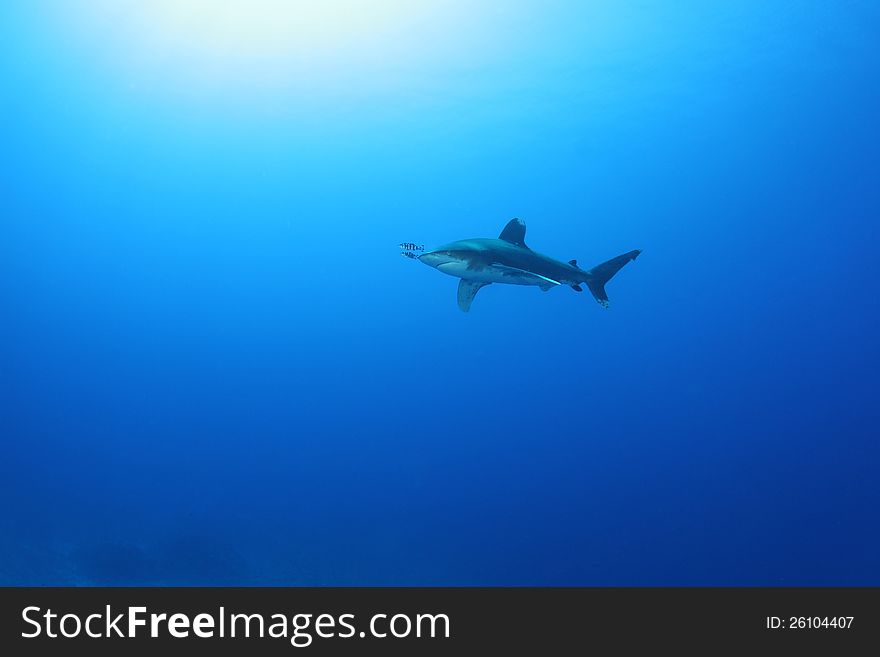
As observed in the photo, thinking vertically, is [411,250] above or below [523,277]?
below

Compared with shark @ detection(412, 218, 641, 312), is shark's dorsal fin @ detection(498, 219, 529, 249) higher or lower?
higher

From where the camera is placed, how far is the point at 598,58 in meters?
22.1

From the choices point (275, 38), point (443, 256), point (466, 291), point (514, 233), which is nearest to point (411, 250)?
point (443, 256)

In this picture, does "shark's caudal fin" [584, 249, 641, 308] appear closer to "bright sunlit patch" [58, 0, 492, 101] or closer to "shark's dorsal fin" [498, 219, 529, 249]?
"shark's dorsal fin" [498, 219, 529, 249]

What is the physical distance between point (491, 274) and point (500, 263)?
0.32 m

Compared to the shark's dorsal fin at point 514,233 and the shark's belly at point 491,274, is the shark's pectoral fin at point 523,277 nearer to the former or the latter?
the shark's belly at point 491,274

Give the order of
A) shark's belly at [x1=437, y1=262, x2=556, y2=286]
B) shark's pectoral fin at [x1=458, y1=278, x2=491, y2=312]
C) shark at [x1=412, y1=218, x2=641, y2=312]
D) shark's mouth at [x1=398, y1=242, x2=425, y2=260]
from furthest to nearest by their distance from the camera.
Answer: shark's pectoral fin at [x1=458, y1=278, x2=491, y2=312], shark's belly at [x1=437, y1=262, x2=556, y2=286], shark at [x1=412, y1=218, x2=641, y2=312], shark's mouth at [x1=398, y1=242, x2=425, y2=260]

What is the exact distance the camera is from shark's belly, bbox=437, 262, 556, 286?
28.3ft

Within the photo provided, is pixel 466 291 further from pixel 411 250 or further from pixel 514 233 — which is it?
pixel 411 250

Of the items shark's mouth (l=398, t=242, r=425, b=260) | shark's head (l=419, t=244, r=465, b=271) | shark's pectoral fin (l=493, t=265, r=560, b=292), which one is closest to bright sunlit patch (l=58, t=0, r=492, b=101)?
shark's pectoral fin (l=493, t=265, r=560, b=292)

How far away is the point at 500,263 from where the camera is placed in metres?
8.84

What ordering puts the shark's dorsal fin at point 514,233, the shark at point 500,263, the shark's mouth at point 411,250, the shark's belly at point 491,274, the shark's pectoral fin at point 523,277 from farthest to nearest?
the shark's dorsal fin at point 514,233, the shark's pectoral fin at point 523,277, the shark's belly at point 491,274, the shark at point 500,263, the shark's mouth at point 411,250

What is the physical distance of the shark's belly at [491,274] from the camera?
862 cm

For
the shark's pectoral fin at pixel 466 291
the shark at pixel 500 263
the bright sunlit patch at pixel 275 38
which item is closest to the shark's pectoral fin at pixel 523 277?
the shark at pixel 500 263
